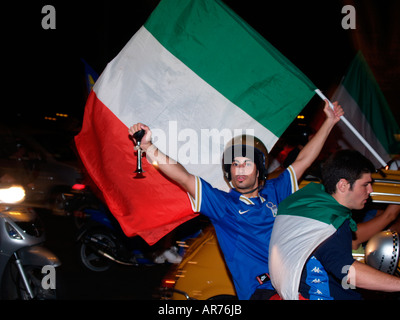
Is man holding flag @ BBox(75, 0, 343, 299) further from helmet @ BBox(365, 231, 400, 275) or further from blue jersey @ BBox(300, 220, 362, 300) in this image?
helmet @ BBox(365, 231, 400, 275)

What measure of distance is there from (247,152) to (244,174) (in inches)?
7.9

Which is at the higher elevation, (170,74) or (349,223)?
(170,74)

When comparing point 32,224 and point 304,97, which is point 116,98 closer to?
point 304,97

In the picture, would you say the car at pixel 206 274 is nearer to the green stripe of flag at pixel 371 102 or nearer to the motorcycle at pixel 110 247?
the green stripe of flag at pixel 371 102

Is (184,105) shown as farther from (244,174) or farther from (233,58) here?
(244,174)

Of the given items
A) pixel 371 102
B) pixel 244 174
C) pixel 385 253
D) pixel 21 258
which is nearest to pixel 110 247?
pixel 21 258

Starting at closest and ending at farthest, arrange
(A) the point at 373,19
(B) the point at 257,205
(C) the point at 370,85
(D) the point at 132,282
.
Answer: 1. (B) the point at 257,205
2. (C) the point at 370,85
3. (D) the point at 132,282
4. (A) the point at 373,19

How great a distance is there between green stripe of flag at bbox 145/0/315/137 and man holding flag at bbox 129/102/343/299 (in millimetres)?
541

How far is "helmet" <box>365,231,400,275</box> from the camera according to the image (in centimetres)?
252

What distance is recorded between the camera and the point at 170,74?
3.54 m

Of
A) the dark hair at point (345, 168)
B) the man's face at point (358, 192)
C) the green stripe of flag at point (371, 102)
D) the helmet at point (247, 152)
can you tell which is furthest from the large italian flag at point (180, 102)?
the green stripe of flag at point (371, 102)

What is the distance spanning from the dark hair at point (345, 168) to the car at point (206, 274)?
3.00 feet
